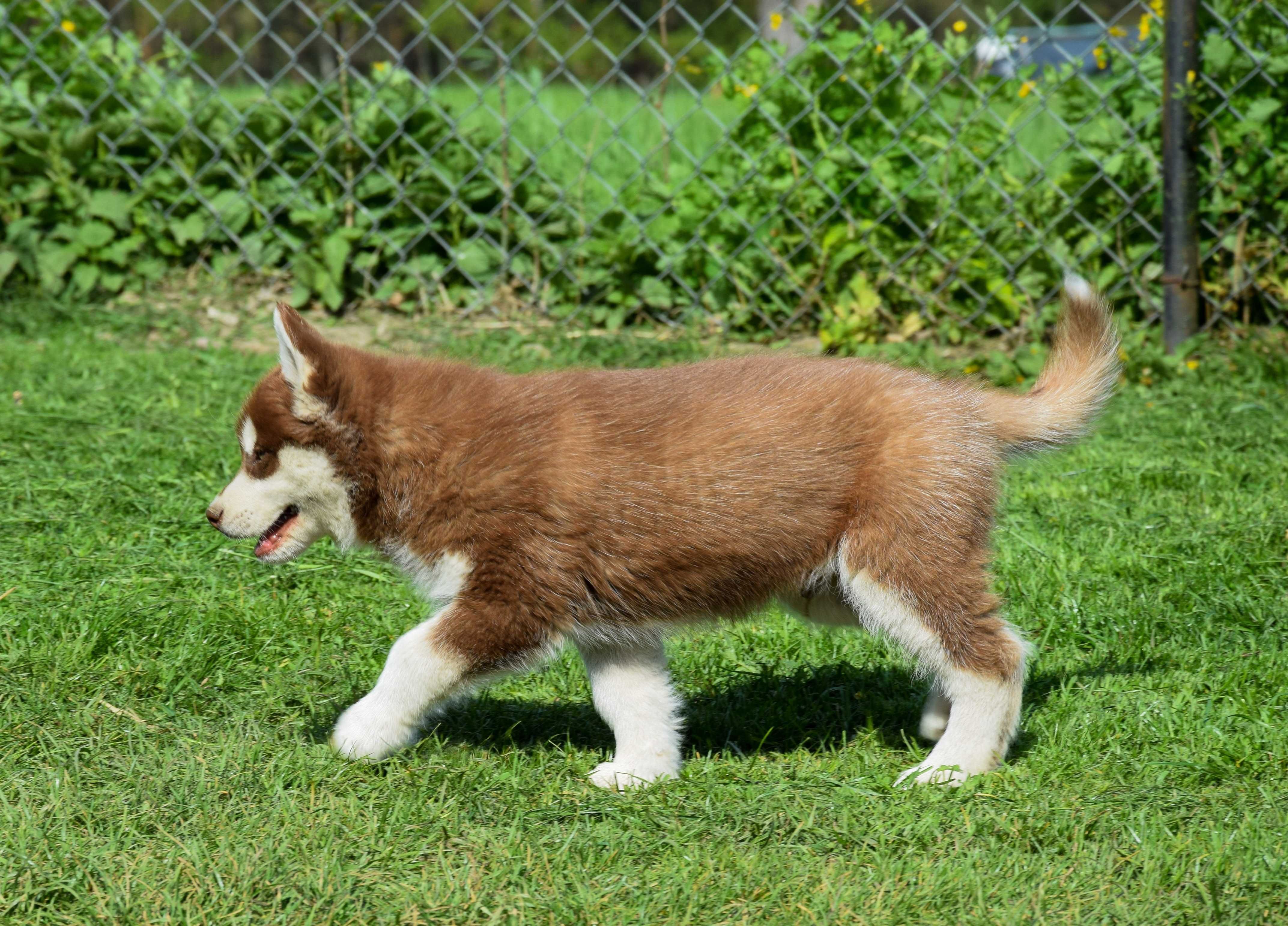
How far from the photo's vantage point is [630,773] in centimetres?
296

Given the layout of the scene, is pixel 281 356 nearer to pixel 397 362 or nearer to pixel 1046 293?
pixel 397 362

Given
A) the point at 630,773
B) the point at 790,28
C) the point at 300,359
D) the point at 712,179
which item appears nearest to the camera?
the point at 300,359

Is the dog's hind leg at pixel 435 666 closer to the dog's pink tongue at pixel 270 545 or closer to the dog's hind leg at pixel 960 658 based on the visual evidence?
the dog's pink tongue at pixel 270 545

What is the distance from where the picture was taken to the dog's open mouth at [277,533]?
3039mm

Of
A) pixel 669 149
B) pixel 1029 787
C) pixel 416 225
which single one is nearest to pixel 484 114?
pixel 669 149

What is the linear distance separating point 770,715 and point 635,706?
0.45 metres

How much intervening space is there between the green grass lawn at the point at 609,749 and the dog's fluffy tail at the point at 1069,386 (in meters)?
0.18

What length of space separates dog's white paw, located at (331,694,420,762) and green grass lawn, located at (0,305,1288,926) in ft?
0.15

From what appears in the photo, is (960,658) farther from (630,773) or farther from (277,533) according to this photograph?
(277,533)

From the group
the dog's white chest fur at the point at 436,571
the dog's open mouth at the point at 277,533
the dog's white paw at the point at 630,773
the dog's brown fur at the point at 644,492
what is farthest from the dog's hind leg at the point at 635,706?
the dog's open mouth at the point at 277,533

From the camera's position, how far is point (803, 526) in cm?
292

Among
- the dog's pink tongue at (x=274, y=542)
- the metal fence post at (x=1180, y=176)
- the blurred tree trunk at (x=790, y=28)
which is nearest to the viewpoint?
the dog's pink tongue at (x=274, y=542)

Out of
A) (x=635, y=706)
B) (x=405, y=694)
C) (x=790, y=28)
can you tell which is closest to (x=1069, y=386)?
(x=635, y=706)

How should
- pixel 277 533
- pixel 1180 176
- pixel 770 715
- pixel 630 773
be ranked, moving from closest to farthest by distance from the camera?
pixel 630 773
pixel 277 533
pixel 770 715
pixel 1180 176
